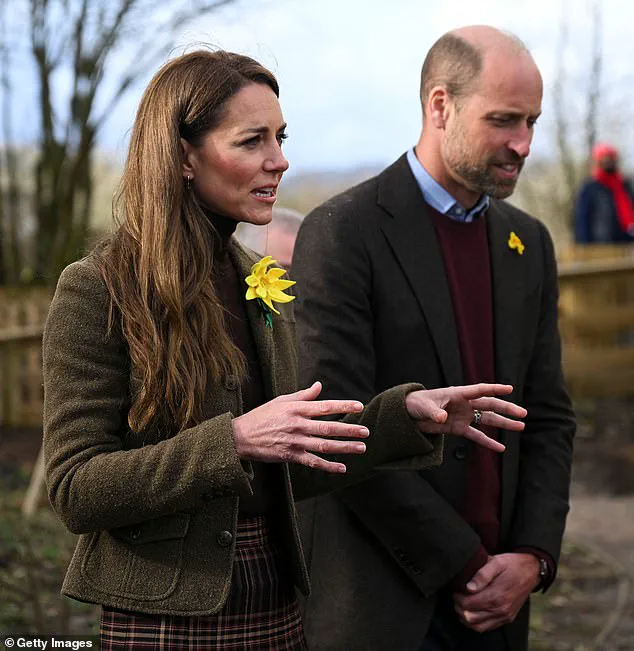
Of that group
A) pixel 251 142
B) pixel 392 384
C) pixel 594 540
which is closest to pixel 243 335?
pixel 251 142

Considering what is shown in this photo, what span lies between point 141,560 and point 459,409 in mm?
767

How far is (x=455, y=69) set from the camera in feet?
11.5

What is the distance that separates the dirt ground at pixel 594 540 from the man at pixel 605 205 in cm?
217

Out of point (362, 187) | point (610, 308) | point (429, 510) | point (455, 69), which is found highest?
point (455, 69)

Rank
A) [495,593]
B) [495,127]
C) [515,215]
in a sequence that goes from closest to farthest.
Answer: [495,593], [495,127], [515,215]

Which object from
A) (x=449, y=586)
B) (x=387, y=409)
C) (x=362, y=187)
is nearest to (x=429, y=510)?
(x=449, y=586)

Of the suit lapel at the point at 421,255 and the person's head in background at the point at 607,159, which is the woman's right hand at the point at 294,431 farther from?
the person's head in background at the point at 607,159

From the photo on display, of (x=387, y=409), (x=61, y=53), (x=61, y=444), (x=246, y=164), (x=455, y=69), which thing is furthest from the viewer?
(x=61, y=53)

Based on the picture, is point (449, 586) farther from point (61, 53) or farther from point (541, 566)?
point (61, 53)

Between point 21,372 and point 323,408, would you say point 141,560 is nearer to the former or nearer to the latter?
point 323,408

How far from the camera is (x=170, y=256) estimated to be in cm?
248

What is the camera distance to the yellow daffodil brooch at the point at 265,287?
106 inches

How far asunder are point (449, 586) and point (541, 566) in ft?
0.88

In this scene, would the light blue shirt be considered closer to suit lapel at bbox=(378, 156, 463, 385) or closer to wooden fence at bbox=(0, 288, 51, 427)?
suit lapel at bbox=(378, 156, 463, 385)
